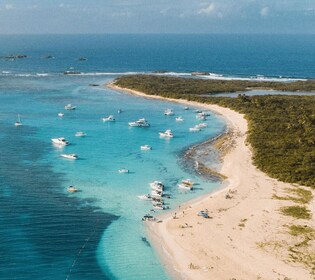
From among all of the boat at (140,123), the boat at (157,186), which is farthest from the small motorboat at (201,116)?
the boat at (157,186)

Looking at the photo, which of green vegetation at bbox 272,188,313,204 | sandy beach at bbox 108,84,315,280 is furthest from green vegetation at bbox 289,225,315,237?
green vegetation at bbox 272,188,313,204

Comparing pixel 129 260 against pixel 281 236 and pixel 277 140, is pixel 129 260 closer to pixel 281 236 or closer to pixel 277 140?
pixel 281 236

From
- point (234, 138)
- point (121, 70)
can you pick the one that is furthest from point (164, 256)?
point (121, 70)

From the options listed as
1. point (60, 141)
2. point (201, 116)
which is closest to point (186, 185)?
point (60, 141)

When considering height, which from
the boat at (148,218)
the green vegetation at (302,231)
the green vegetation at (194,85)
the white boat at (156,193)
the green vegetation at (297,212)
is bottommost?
the boat at (148,218)

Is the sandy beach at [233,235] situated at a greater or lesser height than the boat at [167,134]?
lesser

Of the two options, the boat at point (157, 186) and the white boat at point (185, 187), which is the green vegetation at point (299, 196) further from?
the boat at point (157, 186)

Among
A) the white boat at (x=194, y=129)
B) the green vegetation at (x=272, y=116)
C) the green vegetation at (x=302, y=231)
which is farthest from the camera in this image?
the white boat at (x=194, y=129)
